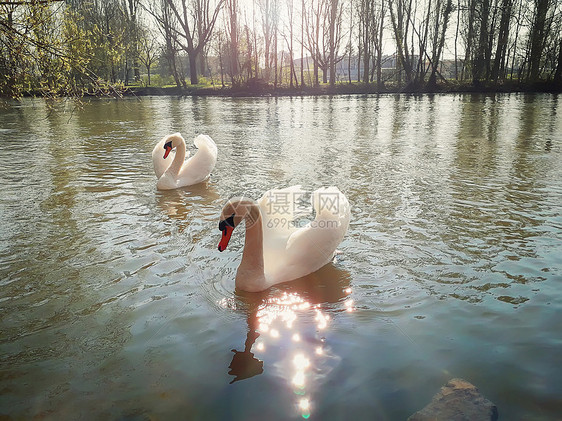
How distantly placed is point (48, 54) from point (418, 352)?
627 cm

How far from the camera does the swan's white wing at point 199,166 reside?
817 cm

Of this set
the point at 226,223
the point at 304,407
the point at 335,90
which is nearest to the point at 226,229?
the point at 226,223

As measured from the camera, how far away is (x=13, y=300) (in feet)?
13.0

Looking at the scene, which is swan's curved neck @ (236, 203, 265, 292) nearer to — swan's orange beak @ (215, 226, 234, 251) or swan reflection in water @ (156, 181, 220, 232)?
swan's orange beak @ (215, 226, 234, 251)

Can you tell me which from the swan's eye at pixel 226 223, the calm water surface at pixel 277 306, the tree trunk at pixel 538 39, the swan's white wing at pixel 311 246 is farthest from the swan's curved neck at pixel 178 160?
the tree trunk at pixel 538 39

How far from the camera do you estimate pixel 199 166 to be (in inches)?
326

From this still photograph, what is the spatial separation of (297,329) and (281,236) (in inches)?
54.4

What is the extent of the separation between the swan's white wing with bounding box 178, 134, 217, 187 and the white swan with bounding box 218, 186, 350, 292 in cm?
375

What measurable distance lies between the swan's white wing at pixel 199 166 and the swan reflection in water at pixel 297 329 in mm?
4269

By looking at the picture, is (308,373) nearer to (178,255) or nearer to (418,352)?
(418,352)

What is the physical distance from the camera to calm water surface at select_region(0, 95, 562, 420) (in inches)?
113

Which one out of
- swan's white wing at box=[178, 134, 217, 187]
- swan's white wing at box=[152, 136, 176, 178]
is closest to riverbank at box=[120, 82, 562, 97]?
swan's white wing at box=[152, 136, 176, 178]

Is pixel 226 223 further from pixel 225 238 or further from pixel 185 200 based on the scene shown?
pixel 185 200

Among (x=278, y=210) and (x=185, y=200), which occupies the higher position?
(x=278, y=210)
